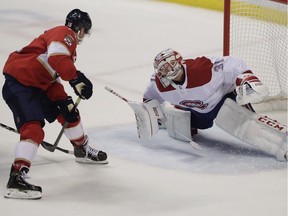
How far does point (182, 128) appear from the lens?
4.78 m

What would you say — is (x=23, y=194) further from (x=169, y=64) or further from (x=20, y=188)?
(x=169, y=64)

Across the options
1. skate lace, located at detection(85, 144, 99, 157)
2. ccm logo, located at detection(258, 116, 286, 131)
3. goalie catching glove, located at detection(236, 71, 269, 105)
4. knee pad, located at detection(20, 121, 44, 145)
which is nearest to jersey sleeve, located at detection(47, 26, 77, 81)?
knee pad, located at detection(20, 121, 44, 145)

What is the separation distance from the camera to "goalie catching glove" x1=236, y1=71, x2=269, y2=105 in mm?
4449

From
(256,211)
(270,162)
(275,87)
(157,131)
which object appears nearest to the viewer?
(256,211)

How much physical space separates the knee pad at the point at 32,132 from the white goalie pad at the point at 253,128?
998mm

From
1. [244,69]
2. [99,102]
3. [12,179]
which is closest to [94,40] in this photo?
[99,102]

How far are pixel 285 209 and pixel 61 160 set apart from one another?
1.15 m

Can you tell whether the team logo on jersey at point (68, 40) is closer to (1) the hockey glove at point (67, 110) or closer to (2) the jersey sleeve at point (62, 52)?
(2) the jersey sleeve at point (62, 52)

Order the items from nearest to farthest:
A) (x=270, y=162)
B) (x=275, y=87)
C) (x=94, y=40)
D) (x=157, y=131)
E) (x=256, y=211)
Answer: (x=256, y=211) → (x=270, y=162) → (x=157, y=131) → (x=275, y=87) → (x=94, y=40)

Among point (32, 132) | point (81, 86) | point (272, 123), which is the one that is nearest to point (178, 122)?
point (272, 123)

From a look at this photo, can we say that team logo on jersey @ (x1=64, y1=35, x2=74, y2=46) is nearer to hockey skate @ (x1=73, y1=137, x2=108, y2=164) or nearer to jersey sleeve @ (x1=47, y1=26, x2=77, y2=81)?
jersey sleeve @ (x1=47, y1=26, x2=77, y2=81)

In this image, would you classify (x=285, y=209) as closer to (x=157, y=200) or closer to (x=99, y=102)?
(x=157, y=200)

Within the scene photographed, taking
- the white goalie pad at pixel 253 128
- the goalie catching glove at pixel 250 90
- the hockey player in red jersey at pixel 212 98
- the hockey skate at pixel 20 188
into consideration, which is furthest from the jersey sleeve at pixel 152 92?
the hockey skate at pixel 20 188

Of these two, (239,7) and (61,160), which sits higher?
(239,7)
